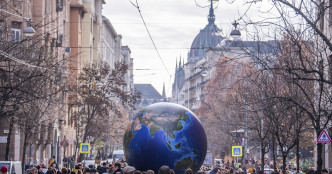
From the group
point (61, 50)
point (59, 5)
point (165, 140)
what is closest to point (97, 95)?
point (61, 50)

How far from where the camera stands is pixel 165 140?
23734 millimetres

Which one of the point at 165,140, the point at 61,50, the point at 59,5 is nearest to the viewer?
the point at 165,140

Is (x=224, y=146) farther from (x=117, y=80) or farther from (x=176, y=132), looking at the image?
(x=176, y=132)

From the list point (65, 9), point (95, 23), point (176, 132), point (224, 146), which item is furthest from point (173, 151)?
point (95, 23)

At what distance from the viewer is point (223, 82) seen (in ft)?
276

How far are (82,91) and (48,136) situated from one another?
4054 mm

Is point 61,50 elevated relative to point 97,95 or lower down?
elevated

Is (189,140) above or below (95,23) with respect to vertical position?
below

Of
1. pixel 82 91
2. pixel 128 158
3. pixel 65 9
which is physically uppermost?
pixel 65 9

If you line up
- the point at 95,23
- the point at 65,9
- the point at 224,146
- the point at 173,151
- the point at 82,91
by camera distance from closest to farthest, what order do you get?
the point at 173,151
the point at 82,91
the point at 65,9
the point at 224,146
the point at 95,23

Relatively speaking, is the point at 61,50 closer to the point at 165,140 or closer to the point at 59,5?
the point at 59,5

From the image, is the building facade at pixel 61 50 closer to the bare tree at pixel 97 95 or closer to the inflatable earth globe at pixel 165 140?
the bare tree at pixel 97 95

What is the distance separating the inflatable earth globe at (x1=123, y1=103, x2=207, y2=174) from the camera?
2373 cm

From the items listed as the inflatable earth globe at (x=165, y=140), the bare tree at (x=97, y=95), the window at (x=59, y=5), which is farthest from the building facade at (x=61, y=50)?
the inflatable earth globe at (x=165, y=140)
